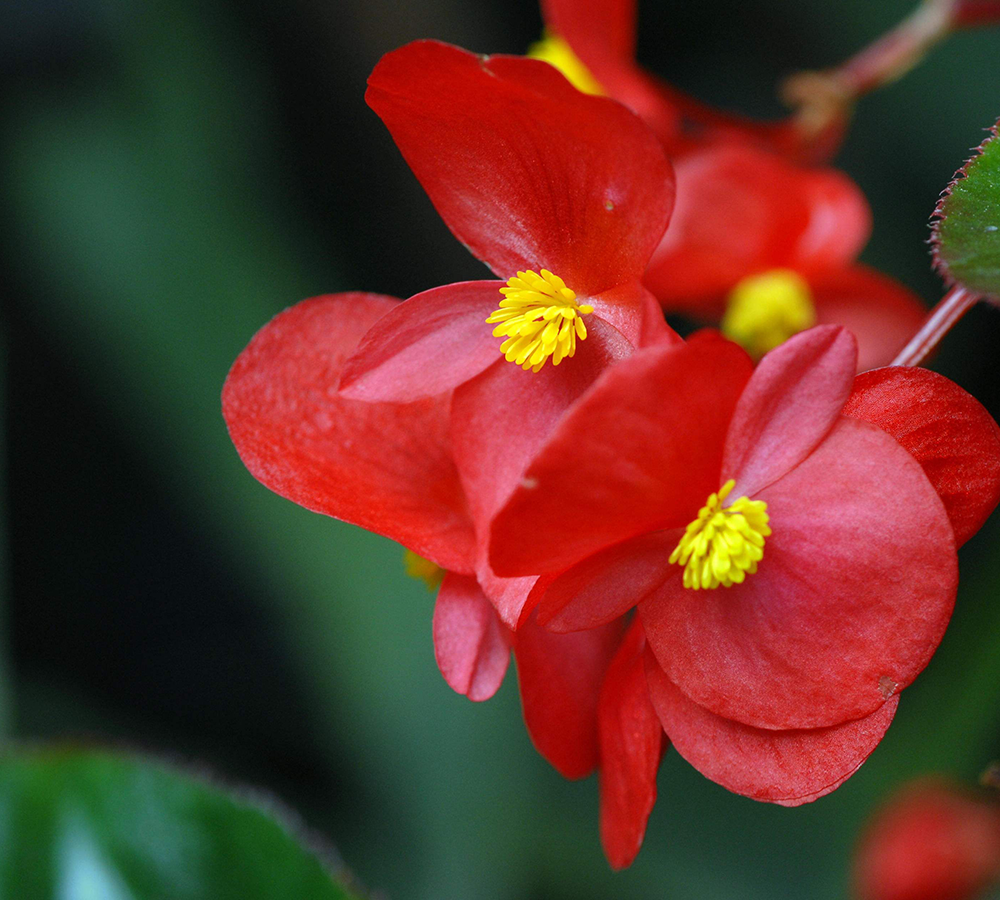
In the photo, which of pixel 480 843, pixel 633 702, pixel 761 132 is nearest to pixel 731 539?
pixel 633 702

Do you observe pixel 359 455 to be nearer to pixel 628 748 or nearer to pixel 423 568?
pixel 423 568

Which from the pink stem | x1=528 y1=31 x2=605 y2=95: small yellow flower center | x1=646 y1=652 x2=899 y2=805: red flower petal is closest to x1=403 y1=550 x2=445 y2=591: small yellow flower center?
x1=646 y1=652 x2=899 y2=805: red flower petal

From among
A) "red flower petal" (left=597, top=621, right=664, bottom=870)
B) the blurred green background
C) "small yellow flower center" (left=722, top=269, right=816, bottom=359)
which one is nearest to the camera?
"red flower petal" (left=597, top=621, right=664, bottom=870)

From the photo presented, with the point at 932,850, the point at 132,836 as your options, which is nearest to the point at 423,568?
the point at 132,836

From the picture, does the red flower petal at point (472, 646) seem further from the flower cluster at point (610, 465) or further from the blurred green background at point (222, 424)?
the blurred green background at point (222, 424)

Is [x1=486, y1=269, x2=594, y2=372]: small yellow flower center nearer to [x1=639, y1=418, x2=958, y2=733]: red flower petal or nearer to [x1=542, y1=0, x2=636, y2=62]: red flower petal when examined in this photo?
[x1=639, y1=418, x2=958, y2=733]: red flower petal
